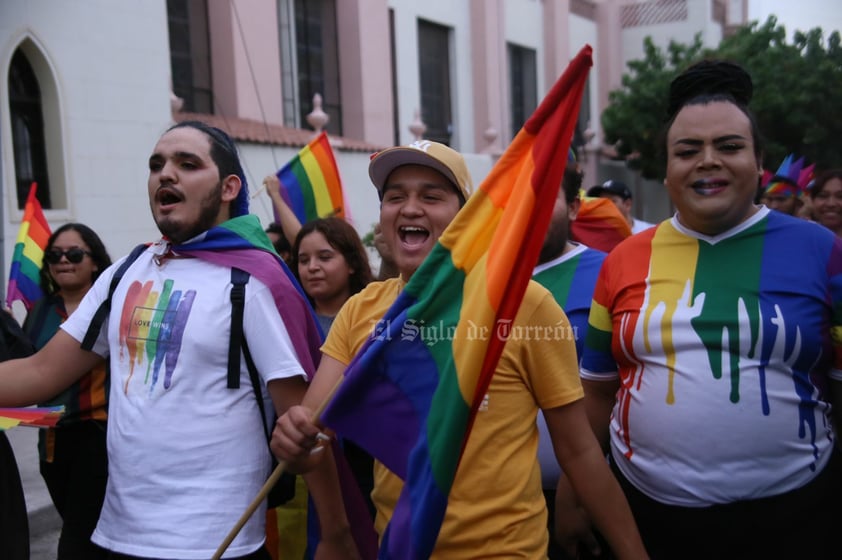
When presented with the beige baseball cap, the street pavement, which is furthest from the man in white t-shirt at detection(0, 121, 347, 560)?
the street pavement

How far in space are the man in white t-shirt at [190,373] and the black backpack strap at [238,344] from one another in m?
0.01

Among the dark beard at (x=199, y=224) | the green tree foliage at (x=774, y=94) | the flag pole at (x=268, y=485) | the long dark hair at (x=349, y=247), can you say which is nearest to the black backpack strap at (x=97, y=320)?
the dark beard at (x=199, y=224)

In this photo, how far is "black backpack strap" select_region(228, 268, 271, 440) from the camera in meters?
2.58

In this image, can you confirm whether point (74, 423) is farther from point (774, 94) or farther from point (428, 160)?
point (774, 94)

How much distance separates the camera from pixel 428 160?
7.91 feet

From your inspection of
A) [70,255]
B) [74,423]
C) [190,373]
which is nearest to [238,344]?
[190,373]

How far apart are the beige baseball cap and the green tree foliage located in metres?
18.1

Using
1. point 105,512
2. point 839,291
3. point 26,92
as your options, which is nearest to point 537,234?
point 839,291

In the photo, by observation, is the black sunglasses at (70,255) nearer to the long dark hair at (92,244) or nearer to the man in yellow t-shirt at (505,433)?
the long dark hair at (92,244)

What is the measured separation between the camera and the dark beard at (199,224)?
272 centimetres

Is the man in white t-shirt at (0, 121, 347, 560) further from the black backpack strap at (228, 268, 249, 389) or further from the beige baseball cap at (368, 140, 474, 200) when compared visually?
the beige baseball cap at (368, 140, 474, 200)

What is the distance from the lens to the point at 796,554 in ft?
8.00

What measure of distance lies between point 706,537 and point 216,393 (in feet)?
4.79

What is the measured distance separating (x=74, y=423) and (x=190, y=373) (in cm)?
155
